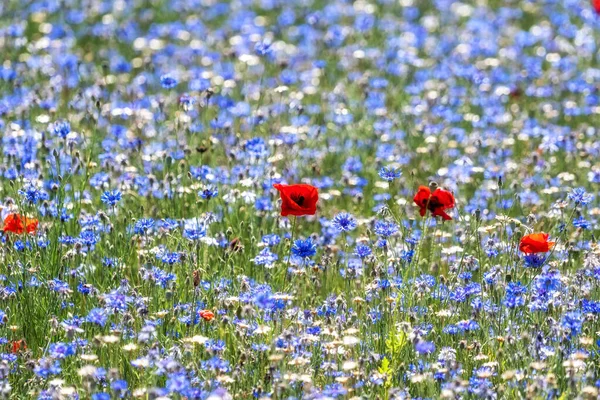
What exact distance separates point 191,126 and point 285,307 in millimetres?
2314

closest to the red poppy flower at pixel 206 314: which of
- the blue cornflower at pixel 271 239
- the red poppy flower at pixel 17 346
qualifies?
the red poppy flower at pixel 17 346

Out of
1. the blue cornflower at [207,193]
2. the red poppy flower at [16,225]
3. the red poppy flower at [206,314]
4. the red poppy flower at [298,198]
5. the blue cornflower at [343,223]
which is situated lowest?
the blue cornflower at [207,193]

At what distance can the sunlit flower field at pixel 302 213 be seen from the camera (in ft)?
12.9

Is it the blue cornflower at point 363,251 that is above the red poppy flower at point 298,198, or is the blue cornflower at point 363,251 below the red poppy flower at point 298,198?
below

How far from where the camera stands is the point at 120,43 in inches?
350

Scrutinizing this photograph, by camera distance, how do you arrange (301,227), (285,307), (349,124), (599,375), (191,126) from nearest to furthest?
(599,375), (285,307), (301,227), (191,126), (349,124)

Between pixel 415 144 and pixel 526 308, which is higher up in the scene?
pixel 526 308

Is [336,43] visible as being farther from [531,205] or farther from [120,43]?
[531,205]

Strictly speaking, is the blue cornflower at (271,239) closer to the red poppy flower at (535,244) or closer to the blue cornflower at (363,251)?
the blue cornflower at (363,251)

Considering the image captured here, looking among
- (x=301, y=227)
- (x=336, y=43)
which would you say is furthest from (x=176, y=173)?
(x=336, y=43)

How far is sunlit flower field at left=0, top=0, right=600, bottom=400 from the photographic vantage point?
3941mm

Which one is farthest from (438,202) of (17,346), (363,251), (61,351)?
(17,346)

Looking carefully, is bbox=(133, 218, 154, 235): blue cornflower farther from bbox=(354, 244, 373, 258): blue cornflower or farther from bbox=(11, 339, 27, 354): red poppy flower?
bbox=(354, 244, 373, 258): blue cornflower

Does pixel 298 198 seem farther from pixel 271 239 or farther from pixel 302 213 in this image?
pixel 271 239
